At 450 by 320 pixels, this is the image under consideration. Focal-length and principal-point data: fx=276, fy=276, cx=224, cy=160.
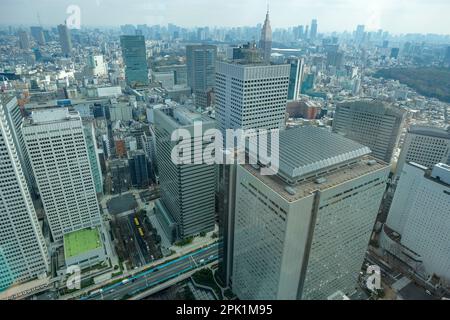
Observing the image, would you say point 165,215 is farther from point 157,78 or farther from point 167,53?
point 167,53

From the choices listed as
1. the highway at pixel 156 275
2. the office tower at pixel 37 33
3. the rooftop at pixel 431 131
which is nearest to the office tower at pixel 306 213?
the highway at pixel 156 275

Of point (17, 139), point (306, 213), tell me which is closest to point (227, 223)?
point (306, 213)

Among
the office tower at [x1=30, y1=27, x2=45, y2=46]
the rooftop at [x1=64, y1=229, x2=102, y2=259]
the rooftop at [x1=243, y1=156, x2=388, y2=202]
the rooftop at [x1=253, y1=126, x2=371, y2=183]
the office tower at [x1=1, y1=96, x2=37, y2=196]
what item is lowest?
the rooftop at [x1=64, y1=229, x2=102, y2=259]

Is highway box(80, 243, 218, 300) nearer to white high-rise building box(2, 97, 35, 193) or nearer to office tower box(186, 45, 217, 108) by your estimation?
white high-rise building box(2, 97, 35, 193)

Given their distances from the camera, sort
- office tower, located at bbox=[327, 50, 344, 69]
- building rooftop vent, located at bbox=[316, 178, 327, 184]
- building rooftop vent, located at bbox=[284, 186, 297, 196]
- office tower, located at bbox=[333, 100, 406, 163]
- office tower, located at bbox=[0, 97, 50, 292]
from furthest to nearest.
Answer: office tower, located at bbox=[327, 50, 344, 69] < office tower, located at bbox=[333, 100, 406, 163] < office tower, located at bbox=[0, 97, 50, 292] < building rooftop vent, located at bbox=[316, 178, 327, 184] < building rooftop vent, located at bbox=[284, 186, 297, 196]

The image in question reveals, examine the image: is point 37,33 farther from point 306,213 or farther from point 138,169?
point 306,213

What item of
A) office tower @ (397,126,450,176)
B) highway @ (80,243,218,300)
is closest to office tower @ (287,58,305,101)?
office tower @ (397,126,450,176)
